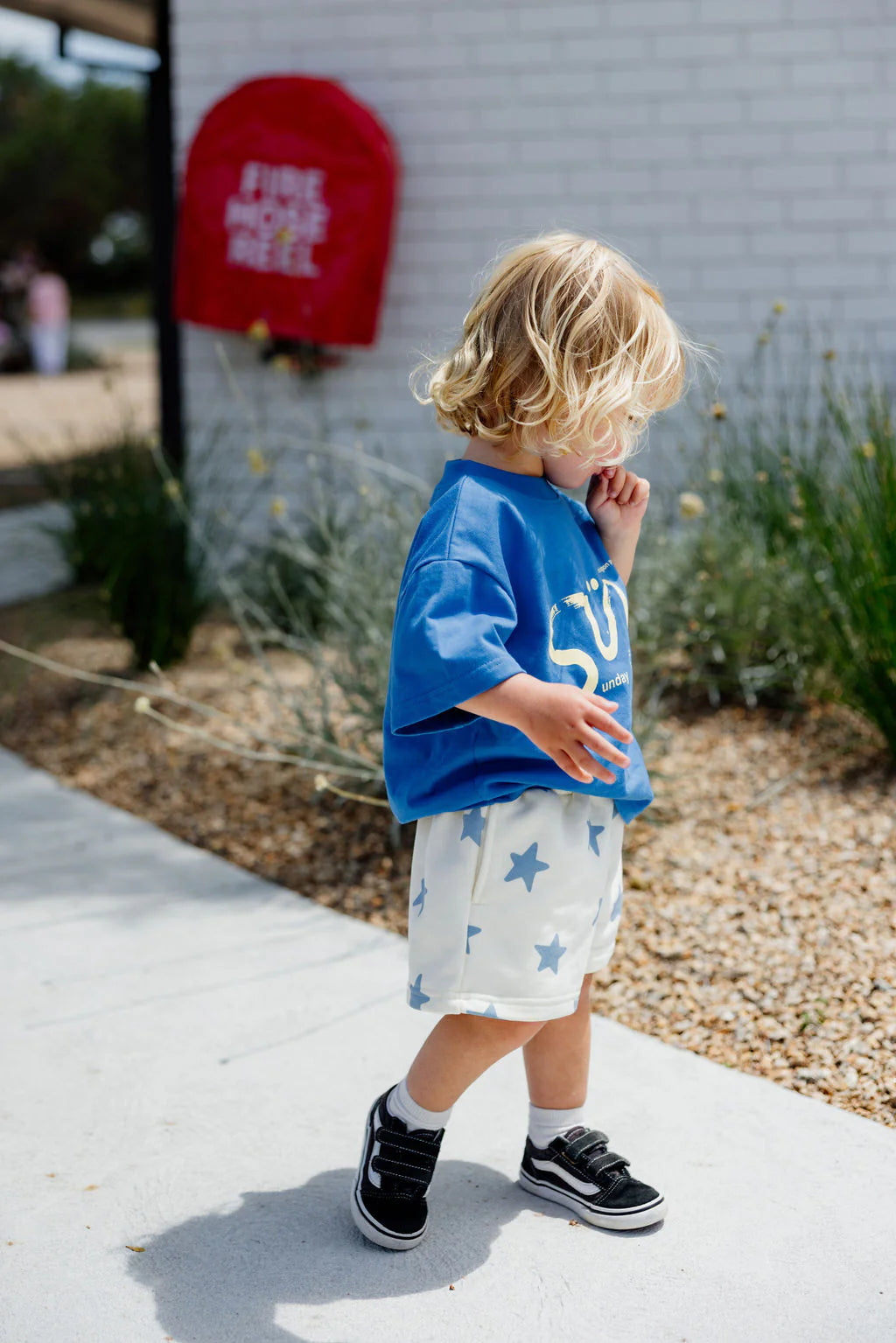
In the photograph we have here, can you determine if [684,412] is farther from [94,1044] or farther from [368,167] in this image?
[94,1044]

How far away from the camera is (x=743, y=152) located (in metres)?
Result: 5.25

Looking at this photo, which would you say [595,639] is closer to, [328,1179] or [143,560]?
[328,1179]

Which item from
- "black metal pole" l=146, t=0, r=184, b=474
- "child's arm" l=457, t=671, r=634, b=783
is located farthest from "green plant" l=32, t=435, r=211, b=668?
"child's arm" l=457, t=671, r=634, b=783

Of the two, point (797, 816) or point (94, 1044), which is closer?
point (94, 1044)

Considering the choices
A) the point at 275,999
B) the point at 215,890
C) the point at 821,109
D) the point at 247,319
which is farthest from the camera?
the point at 247,319

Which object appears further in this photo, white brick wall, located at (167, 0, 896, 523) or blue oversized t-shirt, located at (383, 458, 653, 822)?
white brick wall, located at (167, 0, 896, 523)

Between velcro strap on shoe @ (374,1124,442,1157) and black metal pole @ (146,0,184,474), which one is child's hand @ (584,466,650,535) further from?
black metal pole @ (146,0,184,474)

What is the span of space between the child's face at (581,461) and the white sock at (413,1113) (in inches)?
33.3

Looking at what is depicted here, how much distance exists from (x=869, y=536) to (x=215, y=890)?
5.82 ft

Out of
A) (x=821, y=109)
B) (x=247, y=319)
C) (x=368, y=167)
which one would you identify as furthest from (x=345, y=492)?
(x=821, y=109)

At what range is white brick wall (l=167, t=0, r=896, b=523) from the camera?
203 inches

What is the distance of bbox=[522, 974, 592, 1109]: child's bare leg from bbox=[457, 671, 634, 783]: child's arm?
47 cm

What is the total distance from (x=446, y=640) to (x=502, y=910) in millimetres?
377

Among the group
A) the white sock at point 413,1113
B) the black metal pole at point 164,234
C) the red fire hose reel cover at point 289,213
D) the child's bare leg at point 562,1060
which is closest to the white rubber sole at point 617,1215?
the child's bare leg at point 562,1060
